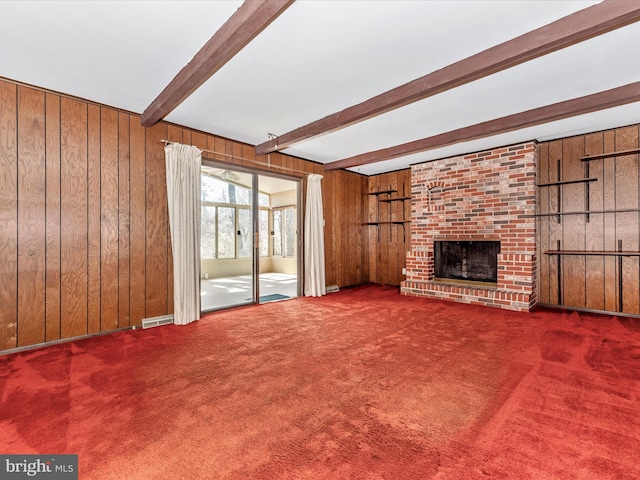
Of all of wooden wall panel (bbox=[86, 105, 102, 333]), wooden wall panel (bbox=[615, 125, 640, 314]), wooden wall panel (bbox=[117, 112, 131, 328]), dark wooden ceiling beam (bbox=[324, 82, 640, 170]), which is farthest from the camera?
wooden wall panel (bbox=[615, 125, 640, 314])

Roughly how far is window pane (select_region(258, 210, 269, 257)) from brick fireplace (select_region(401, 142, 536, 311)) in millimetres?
4738

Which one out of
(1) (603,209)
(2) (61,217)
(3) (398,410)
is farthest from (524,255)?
(2) (61,217)

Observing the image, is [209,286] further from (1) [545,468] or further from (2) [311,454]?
(1) [545,468]

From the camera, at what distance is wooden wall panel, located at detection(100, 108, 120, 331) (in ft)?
10.4

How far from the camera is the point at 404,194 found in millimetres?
6066

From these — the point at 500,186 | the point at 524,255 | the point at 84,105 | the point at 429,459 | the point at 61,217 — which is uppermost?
the point at 84,105

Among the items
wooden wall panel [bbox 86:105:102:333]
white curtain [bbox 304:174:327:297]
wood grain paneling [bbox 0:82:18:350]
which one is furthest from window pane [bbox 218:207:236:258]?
wood grain paneling [bbox 0:82:18:350]

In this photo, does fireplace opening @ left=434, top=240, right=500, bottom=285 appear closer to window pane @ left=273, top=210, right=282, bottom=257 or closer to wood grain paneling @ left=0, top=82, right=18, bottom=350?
window pane @ left=273, top=210, right=282, bottom=257

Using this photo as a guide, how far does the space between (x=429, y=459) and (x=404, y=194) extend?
5.22 metres

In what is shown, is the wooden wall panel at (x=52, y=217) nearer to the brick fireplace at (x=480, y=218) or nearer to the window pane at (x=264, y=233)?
the brick fireplace at (x=480, y=218)

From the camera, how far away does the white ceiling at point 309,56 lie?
1.90 m

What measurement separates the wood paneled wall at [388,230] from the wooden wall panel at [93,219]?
4.75 meters

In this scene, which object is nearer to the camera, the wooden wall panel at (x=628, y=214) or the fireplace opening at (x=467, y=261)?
the wooden wall panel at (x=628, y=214)

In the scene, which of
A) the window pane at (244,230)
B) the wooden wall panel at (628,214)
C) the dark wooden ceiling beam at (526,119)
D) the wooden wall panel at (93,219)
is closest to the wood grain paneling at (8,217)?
the wooden wall panel at (93,219)
